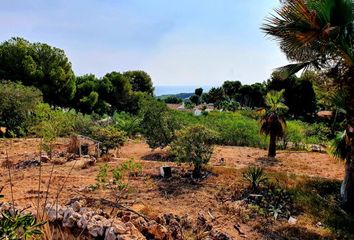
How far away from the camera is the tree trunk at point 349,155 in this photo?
21.3 ft

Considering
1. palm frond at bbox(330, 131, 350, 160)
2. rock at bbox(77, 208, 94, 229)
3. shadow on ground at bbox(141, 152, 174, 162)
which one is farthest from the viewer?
shadow on ground at bbox(141, 152, 174, 162)

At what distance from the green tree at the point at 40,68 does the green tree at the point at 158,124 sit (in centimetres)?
1253

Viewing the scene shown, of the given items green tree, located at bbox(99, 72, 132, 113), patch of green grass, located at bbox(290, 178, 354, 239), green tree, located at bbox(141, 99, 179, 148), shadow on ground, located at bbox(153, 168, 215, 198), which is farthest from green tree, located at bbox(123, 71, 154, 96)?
patch of green grass, located at bbox(290, 178, 354, 239)

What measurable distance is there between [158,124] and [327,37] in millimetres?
6823

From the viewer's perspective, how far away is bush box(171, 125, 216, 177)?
26.5ft

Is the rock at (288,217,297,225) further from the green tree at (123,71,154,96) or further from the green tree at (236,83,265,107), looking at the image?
the green tree at (236,83,265,107)

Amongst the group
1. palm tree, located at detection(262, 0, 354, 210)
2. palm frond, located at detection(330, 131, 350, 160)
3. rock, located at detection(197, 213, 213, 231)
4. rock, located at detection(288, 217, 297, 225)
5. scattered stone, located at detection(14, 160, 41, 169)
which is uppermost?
palm tree, located at detection(262, 0, 354, 210)

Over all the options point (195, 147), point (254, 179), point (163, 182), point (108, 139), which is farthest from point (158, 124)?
point (254, 179)

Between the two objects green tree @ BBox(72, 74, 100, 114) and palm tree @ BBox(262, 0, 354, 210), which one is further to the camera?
green tree @ BBox(72, 74, 100, 114)

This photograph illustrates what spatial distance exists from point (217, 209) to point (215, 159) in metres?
4.57

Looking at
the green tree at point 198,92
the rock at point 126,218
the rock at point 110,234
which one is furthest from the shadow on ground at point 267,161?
the green tree at point 198,92

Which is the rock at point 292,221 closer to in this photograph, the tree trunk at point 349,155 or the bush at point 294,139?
the tree trunk at point 349,155

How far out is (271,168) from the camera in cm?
1001

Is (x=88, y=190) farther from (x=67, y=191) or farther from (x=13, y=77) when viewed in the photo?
(x=13, y=77)
